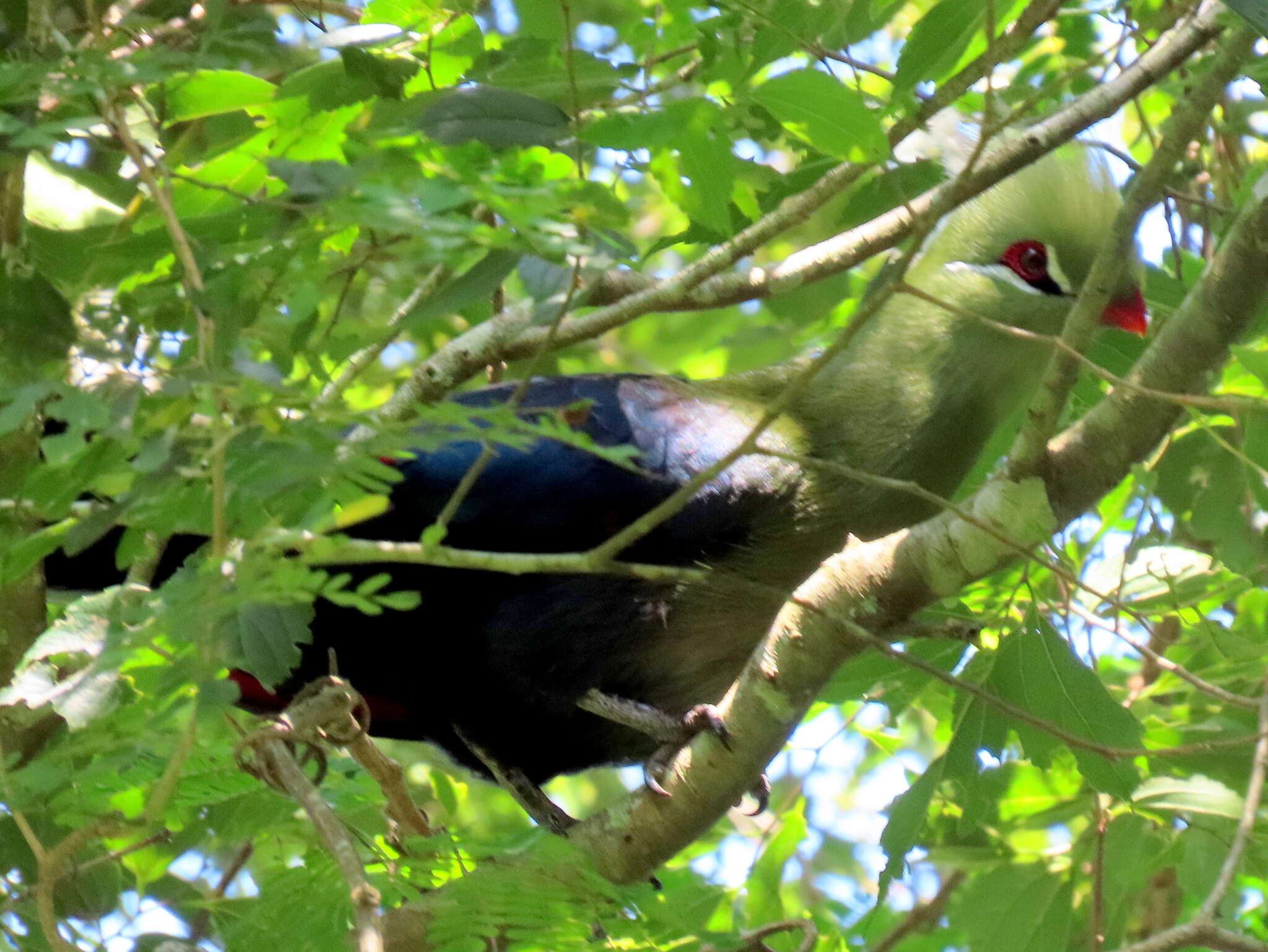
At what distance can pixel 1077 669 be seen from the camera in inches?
94.7

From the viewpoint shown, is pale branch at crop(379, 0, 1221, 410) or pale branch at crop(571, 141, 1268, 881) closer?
pale branch at crop(571, 141, 1268, 881)

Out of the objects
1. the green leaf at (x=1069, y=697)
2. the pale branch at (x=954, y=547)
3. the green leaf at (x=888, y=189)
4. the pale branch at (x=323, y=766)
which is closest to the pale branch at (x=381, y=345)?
the pale branch at (x=323, y=766)

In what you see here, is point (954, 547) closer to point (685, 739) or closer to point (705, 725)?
point (705, 725)

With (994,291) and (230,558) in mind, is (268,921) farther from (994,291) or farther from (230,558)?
(994,291)

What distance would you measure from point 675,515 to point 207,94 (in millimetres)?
1207

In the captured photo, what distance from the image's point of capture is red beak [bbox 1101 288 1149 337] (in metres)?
3.06

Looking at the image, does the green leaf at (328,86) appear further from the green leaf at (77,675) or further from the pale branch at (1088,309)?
the pale branch at (1088,309)

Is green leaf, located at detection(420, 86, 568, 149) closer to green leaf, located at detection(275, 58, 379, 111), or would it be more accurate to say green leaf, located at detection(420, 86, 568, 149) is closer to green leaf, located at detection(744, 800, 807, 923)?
green leaf, located at detection(275, 58, 379, 111)

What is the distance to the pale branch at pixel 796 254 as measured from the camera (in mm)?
2543

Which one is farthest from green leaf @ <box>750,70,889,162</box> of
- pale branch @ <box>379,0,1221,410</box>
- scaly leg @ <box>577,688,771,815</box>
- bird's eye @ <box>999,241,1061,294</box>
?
bird's eye @ <box>999,241,1061,294</box>

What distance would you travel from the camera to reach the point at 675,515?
2764mm

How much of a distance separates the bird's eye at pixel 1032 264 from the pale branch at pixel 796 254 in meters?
0.25

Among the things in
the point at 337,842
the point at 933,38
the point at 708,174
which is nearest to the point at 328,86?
the point at 708,174

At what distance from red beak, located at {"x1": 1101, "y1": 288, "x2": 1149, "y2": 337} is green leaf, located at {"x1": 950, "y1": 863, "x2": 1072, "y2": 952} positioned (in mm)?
1238
